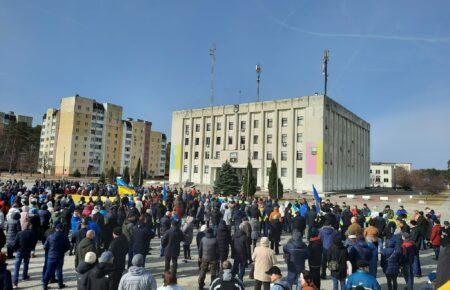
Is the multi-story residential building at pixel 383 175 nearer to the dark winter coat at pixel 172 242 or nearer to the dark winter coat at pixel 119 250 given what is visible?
the dark winter coat at pixel 172 242

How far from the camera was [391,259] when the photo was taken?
8641 millimetres

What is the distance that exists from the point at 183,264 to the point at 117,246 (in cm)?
429

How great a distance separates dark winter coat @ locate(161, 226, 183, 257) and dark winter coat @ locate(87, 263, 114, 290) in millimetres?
3870

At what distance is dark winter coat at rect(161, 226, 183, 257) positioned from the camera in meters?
9.91

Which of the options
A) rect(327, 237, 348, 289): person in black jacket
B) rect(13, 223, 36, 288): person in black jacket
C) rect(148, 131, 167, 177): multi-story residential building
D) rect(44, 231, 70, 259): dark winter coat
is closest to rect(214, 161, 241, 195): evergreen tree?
rect(13, 223, 36, 288): person in black jacket

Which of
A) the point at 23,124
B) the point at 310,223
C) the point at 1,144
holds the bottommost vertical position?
the point at 310,223

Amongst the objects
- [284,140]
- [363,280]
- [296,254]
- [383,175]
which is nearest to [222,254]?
[296,254]

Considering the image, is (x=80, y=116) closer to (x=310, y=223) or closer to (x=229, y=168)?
(x=229, y=168)

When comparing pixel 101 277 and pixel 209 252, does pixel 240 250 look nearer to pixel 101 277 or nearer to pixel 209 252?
pixel 209 252

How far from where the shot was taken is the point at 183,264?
39.6 ft

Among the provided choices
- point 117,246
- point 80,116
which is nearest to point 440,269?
point 117,246

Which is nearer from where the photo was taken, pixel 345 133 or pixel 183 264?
pixel 183 264

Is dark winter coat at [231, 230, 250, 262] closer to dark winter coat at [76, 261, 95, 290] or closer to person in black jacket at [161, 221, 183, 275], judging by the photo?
person in black jacket at [161, 221, 183, 275]

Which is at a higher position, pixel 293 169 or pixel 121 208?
pixel 293 169
